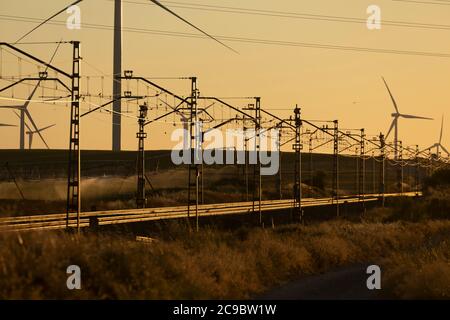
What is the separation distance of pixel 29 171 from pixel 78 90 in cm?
8387

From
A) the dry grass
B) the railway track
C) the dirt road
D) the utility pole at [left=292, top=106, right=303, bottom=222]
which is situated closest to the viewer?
the dry grass

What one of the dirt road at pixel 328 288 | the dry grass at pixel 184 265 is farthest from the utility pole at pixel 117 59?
the dirt road at pixel 328 288

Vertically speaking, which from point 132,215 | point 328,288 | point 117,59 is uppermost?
point 117,59

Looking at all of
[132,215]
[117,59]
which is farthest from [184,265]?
[117,59]

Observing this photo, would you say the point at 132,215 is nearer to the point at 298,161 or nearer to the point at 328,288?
the point at 298,161

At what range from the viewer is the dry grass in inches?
784

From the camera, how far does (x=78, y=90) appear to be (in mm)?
40031

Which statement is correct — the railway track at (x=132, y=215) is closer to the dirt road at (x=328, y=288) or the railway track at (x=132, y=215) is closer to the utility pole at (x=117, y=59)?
the utility pole at (x=117, y=59)

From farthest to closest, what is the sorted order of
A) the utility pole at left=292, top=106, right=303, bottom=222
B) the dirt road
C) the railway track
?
the utility pole at left=292, top=106, right=303, bottom=222 < the railway track < the dirt road

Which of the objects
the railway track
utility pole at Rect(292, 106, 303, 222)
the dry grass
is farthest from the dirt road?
utility pole at Rect(292, 106, 303, 222)

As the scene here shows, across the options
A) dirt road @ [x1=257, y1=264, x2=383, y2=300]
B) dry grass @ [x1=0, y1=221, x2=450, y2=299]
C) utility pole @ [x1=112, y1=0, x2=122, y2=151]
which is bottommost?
dirt road @ [x1=257, y1=264, x2=383, y2=300]

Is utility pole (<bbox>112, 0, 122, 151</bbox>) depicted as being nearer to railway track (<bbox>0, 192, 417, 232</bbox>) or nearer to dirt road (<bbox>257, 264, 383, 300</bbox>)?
railway track (<bbox>0, 192, 417, 232</bbox>)

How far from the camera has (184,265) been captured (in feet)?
81.8
